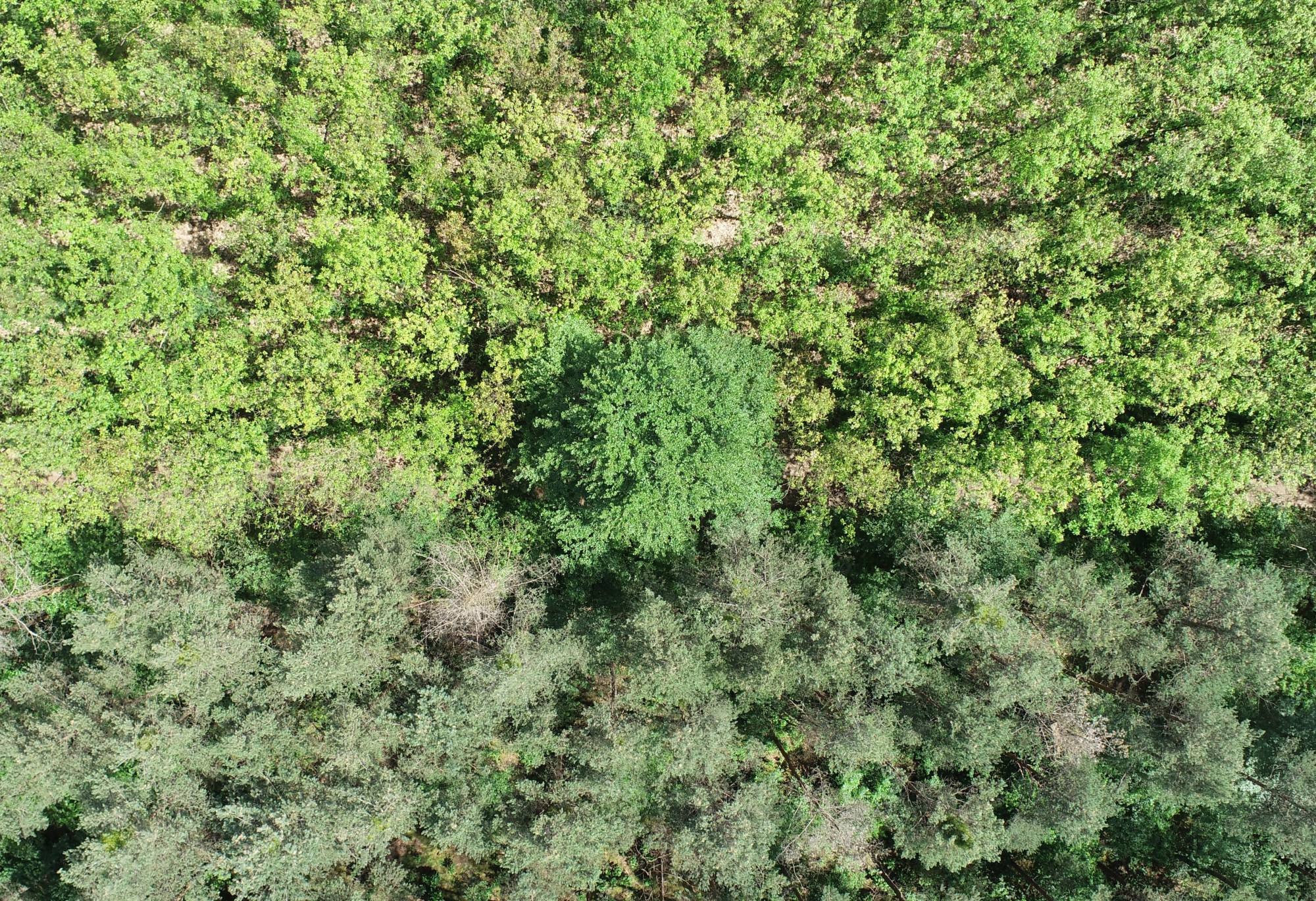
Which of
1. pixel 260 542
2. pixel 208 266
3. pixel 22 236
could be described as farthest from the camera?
pixel 260 542

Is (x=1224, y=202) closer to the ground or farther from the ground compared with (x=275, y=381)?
farther from the ground

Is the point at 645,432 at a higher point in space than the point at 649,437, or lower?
higher

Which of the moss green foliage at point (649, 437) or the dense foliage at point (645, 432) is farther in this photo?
the dense foliage at point (645, 432)

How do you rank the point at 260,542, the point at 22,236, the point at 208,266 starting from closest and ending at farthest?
the point at 22,236, the point at 208,266, the point at 260,542

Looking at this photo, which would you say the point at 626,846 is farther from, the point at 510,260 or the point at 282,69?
the point at 282,69

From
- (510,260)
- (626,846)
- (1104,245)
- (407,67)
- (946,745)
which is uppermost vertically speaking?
(407,67)

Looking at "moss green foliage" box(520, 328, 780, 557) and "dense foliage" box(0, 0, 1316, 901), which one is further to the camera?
"dense foliage" box(0, 0, 1316, 901)

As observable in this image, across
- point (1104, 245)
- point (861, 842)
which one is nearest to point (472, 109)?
point (1104, 245)

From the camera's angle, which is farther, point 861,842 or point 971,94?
point 861,842
